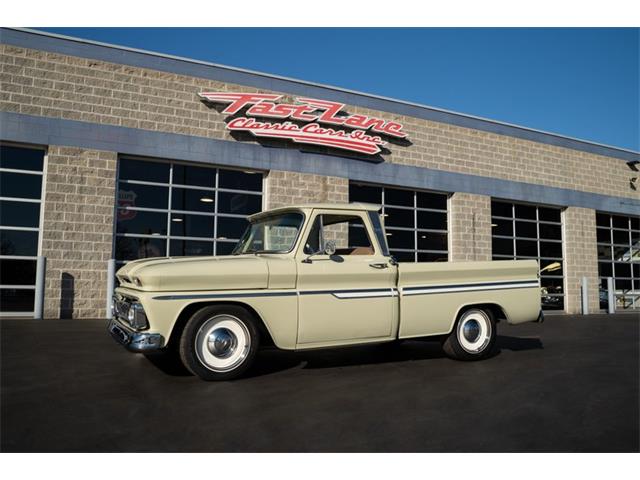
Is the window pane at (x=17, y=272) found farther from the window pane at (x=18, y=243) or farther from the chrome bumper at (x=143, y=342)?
the chrome bumper at (x=143, y=342)

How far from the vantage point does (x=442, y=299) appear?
616 cm

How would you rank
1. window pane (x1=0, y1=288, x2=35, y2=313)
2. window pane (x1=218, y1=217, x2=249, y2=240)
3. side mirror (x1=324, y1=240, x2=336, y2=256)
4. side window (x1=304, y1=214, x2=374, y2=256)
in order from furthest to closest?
window pane (x1=218, y1=217, x2=249, y2=240), window pane (x1=0, y1=288, x2=35, y2=313), side window (x1=304, y1=214, x2=374, y2=256), side mirror (x1=324, y1=240, x2=336, y2=256)

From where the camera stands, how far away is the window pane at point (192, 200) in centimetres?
1252

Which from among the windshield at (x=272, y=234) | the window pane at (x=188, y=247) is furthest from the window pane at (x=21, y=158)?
the windshield at (x=272, y=234)

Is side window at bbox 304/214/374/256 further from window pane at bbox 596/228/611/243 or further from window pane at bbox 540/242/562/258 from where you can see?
window pane at bbox 596/228/611/243

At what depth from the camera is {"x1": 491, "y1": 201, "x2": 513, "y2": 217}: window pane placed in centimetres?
1710

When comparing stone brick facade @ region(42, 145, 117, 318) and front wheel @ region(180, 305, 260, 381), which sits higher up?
stone brick facade @ region(42, 145, 117, 318)

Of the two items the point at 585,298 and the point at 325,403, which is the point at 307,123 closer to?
the point at 325,403

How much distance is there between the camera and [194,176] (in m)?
12.8

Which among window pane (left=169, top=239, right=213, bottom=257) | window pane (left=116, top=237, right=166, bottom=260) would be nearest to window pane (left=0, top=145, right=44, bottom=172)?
window pane (left=116, top=237, right=166, bottom=260)

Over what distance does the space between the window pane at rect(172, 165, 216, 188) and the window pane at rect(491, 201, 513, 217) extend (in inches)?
378

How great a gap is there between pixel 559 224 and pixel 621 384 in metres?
14.4

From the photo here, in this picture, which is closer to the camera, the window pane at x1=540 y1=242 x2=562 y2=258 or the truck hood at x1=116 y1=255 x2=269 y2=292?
the truck hood at x1=116 y1=255 x2=269 y2=292

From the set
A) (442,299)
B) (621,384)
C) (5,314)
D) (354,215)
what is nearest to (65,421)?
(354,215)
